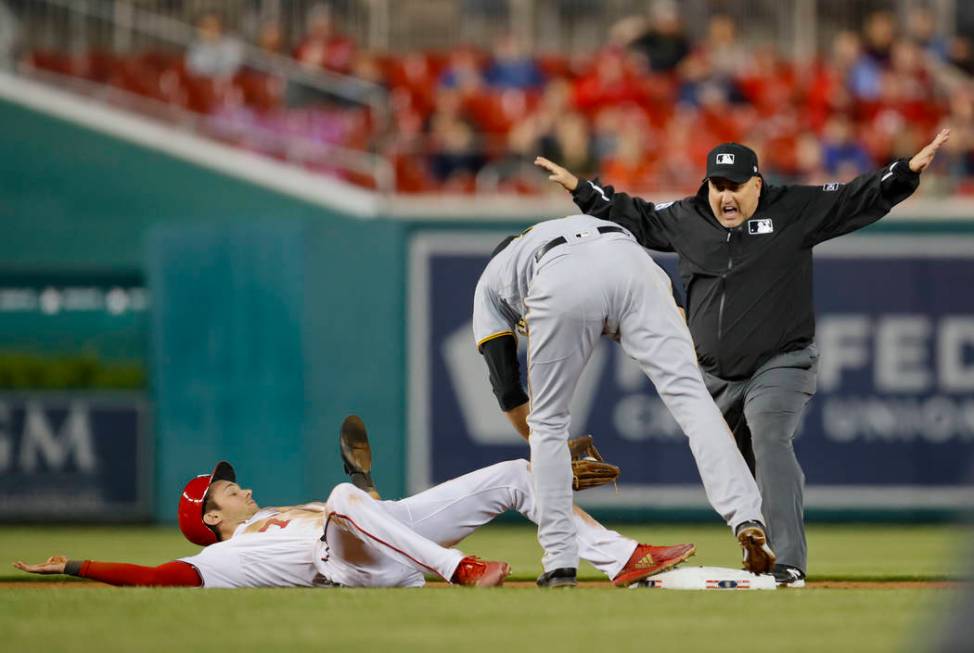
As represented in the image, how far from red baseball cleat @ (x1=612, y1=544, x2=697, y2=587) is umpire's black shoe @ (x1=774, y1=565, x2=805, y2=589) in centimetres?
43

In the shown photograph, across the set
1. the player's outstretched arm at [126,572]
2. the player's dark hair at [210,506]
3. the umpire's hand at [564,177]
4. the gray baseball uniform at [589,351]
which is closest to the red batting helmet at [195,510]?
the player's dark hair at [210,506]

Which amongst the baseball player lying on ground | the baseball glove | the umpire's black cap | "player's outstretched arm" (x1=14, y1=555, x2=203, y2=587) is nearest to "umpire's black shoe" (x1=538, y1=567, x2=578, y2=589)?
the baseball player lying on ground

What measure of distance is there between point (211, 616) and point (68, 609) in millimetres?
641

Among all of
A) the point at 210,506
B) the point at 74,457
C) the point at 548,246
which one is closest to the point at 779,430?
the point at 548,246

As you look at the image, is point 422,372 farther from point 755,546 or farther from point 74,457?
point 755,546

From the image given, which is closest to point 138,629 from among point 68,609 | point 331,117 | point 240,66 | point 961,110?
point 68,609

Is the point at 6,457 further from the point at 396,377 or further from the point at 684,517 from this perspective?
the point at 684,517

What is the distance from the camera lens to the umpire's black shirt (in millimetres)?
7039

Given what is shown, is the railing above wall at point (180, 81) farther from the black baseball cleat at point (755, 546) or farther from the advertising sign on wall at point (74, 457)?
the black baseball cleat at point (755, 546)

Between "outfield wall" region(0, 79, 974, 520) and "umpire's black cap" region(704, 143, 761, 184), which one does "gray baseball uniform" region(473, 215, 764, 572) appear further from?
"outfield wall" region(0, 79, 974, 520)

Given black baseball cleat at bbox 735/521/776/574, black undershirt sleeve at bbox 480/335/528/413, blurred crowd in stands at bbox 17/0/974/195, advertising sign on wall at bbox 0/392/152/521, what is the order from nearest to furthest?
black baseball cleat at bbox 735/521/776/574 < black undershirt sleeve at bbox 480/335/528/413 < advertising sign on wall at bbox 0/392/152/521 < blurred crowd in stands at bbox 17/0/974/195

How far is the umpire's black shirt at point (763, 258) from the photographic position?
7039 millimetres

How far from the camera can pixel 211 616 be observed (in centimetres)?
547

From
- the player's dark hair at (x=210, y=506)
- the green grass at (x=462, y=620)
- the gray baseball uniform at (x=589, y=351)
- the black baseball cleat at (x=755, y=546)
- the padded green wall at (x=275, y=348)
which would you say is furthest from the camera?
the padded green wall at (x=275, y=348)
